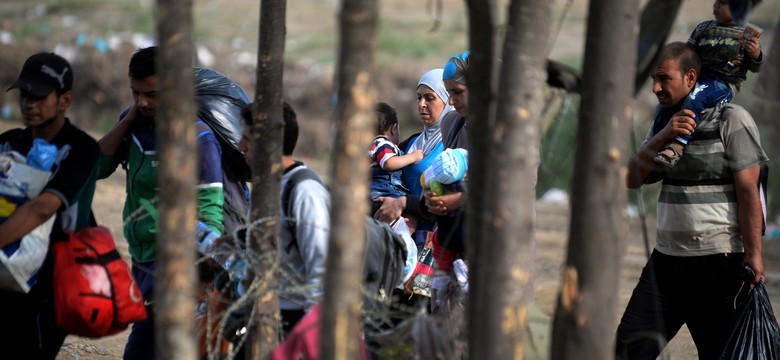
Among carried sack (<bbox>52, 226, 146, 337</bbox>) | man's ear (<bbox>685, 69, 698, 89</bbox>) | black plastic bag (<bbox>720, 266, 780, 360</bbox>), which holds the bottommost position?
black plastic bag (<bbox>720, 266, 780, 360</bbox>)

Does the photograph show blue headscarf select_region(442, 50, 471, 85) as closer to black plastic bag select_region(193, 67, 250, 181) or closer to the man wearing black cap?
black plastic bag select_region(193, 67, 250, 181)

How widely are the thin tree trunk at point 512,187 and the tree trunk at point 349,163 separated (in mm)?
514

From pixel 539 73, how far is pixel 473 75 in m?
0.37

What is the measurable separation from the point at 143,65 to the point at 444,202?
1.60 m

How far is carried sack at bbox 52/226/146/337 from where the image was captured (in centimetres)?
413

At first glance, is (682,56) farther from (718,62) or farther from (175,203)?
(175,203)

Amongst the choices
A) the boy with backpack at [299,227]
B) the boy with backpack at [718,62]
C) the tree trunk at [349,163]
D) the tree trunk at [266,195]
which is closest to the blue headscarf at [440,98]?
the boy with backpack at [718,62]

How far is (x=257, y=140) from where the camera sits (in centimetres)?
434

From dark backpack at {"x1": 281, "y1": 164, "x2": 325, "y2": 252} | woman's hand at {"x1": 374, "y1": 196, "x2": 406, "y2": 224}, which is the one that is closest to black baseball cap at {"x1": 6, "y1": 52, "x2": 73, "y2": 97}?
dark backpack at {"x1": 281, "y1": 164, "x2": 325, "y2": 252}

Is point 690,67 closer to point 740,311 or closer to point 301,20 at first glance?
point 740,311

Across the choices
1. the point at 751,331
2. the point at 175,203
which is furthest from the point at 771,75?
the point at 175,203

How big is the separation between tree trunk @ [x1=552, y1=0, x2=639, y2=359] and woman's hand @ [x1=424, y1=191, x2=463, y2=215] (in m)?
1.42

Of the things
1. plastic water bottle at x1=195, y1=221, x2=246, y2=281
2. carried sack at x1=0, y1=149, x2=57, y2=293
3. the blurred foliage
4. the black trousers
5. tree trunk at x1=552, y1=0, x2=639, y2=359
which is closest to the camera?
tree trunk at x1=552, y1=0, x2=639, y2=359

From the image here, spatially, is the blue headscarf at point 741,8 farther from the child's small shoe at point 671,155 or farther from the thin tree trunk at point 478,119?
the thin tree trunk at point 478,119
